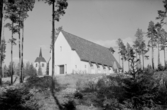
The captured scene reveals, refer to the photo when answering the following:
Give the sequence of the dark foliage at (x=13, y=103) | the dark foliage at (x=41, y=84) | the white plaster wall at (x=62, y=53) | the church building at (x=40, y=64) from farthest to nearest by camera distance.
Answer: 1. the church building at (x=40, y=64)
2. the white plaster wall at (x=62, y=53)
3. the dark foliage at (x=41, y=84)
4. the dark foliage at (x=13, y=103)

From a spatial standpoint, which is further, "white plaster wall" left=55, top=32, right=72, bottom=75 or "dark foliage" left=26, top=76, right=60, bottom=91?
"white plaster wall" left=55, top=32, right=72, bottom=75

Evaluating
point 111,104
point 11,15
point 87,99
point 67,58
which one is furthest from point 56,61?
point 111,104

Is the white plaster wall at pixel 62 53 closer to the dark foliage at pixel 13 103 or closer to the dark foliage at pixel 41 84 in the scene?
the dark foliage at pixel 41 84

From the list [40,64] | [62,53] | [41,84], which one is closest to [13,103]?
[41,84]

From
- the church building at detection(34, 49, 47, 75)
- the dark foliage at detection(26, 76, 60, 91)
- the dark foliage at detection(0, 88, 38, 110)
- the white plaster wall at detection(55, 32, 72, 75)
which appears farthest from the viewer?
the church building at detection(34, 49, 47, 75)

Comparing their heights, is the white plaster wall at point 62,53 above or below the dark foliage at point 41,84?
above

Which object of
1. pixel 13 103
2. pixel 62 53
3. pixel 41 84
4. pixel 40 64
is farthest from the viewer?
pixel 40 64

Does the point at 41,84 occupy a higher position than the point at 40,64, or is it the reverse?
the point at 40,64

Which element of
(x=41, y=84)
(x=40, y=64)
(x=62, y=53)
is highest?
(x=62, y=53)

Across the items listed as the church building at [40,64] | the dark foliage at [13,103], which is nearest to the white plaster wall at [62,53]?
the dark foliage at [13,103]

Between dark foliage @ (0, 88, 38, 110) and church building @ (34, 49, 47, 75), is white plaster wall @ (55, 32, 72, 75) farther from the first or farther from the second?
church building @ (34, 49, 47, 75)

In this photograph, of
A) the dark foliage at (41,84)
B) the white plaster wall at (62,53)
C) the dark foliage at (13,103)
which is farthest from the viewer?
the white plaster wall at (62,53)

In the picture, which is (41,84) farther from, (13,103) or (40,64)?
(40,64)

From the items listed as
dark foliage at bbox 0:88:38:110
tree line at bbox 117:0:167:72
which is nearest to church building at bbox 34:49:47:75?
tree line at bbox 117:0:167:72
